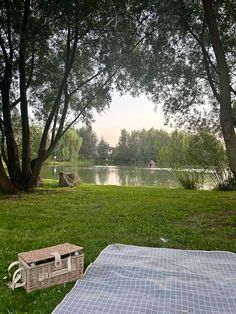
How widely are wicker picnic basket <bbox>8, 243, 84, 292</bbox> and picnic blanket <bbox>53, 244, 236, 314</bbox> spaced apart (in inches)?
5.6

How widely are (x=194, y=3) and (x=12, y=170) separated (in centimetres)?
627

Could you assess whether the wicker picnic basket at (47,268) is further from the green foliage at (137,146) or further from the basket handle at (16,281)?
the green foliage at (137,146)

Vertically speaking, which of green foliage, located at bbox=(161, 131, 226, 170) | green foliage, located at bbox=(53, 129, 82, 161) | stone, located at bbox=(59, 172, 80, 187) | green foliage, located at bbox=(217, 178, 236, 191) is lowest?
green foliage, located at bbox=(217, 178, 236, 191)

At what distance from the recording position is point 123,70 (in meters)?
8.56

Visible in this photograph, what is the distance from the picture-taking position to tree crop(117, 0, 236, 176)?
458 cm

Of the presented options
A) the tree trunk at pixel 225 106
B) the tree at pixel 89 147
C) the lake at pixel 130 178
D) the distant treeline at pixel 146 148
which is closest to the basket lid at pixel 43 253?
A: the tree trunk at pixel 225 106

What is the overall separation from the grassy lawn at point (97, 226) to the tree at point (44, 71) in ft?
6.39

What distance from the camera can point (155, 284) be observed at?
105 inches

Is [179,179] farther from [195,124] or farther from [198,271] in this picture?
[198,271]

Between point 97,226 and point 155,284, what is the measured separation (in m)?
2.21

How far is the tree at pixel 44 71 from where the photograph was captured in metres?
7.14

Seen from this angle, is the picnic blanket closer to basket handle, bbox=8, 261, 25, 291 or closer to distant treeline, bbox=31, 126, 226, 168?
basket handle, bbox=8, 261, 25, 291

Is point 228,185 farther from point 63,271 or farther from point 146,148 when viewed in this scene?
point 146,148

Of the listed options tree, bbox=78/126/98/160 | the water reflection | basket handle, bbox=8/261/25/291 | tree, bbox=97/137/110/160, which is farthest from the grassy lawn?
tree, bbox=97/137/110/160
